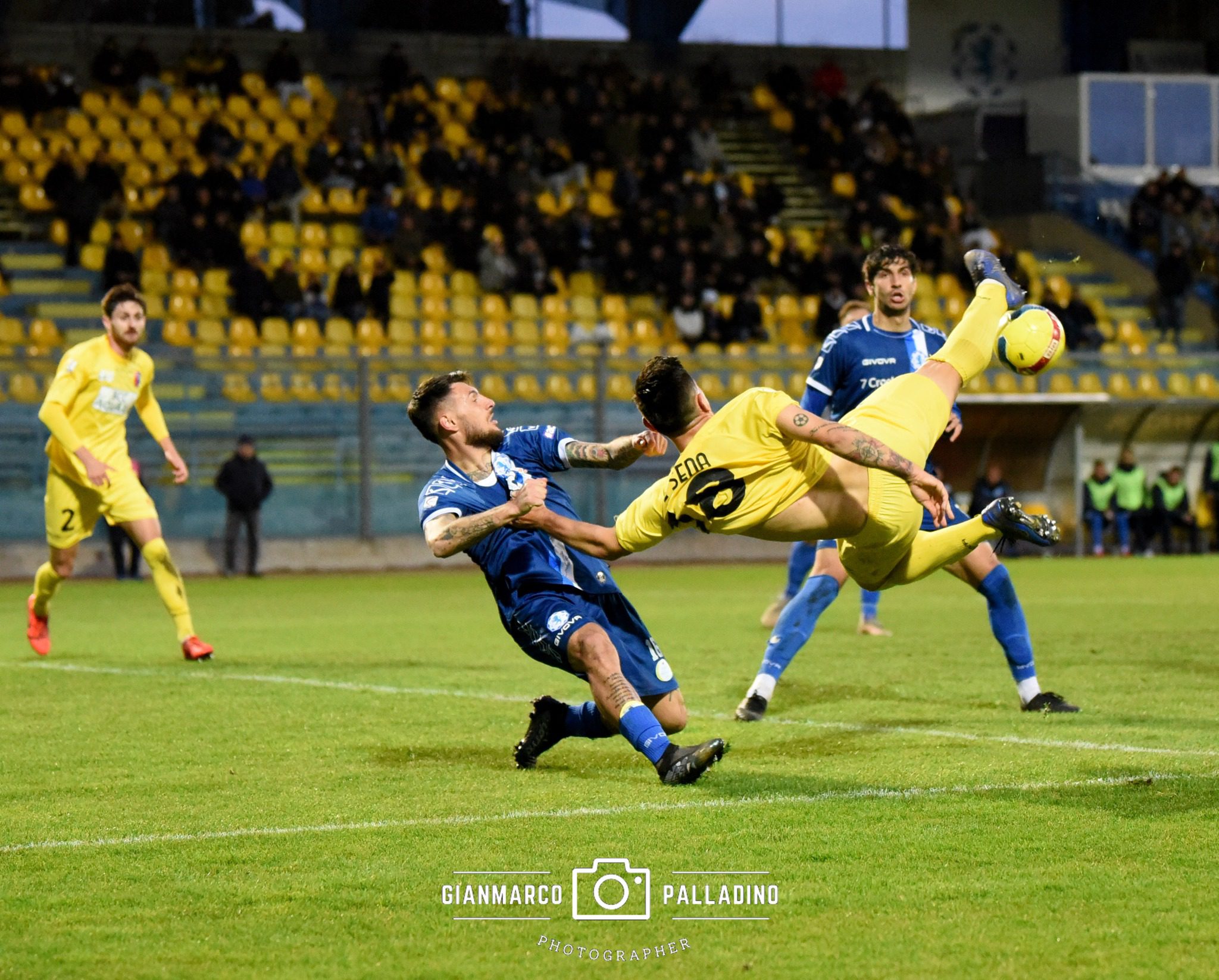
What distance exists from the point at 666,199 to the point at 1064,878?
24463 millimetres

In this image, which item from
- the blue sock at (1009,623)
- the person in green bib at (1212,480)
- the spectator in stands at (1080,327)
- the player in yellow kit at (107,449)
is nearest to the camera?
the blue sock at (1009,623)

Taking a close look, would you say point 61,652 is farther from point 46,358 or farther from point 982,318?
point 46,358

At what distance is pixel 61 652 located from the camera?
1260 centimetres

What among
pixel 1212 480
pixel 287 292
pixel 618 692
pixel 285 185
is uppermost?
pixel 285 185

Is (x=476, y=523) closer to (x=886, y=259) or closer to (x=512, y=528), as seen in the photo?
(x=512, y=528)

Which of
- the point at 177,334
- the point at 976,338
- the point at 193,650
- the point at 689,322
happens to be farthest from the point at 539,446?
the point at 689,322

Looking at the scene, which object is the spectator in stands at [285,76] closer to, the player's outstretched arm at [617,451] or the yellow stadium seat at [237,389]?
the yellow stadium seat at [237,389]

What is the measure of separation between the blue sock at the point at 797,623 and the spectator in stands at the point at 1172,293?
22.6 meters

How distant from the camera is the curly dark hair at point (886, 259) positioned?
8.89 meters

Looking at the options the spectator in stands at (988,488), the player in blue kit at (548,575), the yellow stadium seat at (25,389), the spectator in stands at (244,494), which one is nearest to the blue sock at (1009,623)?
the player in blue kit at (548,575)

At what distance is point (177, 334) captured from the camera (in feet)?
79.2

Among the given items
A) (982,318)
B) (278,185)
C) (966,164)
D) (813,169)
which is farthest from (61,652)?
(966,164)

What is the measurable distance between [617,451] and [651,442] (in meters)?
0.24

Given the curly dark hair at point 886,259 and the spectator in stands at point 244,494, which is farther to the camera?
the spectator in stands at point 244,494
